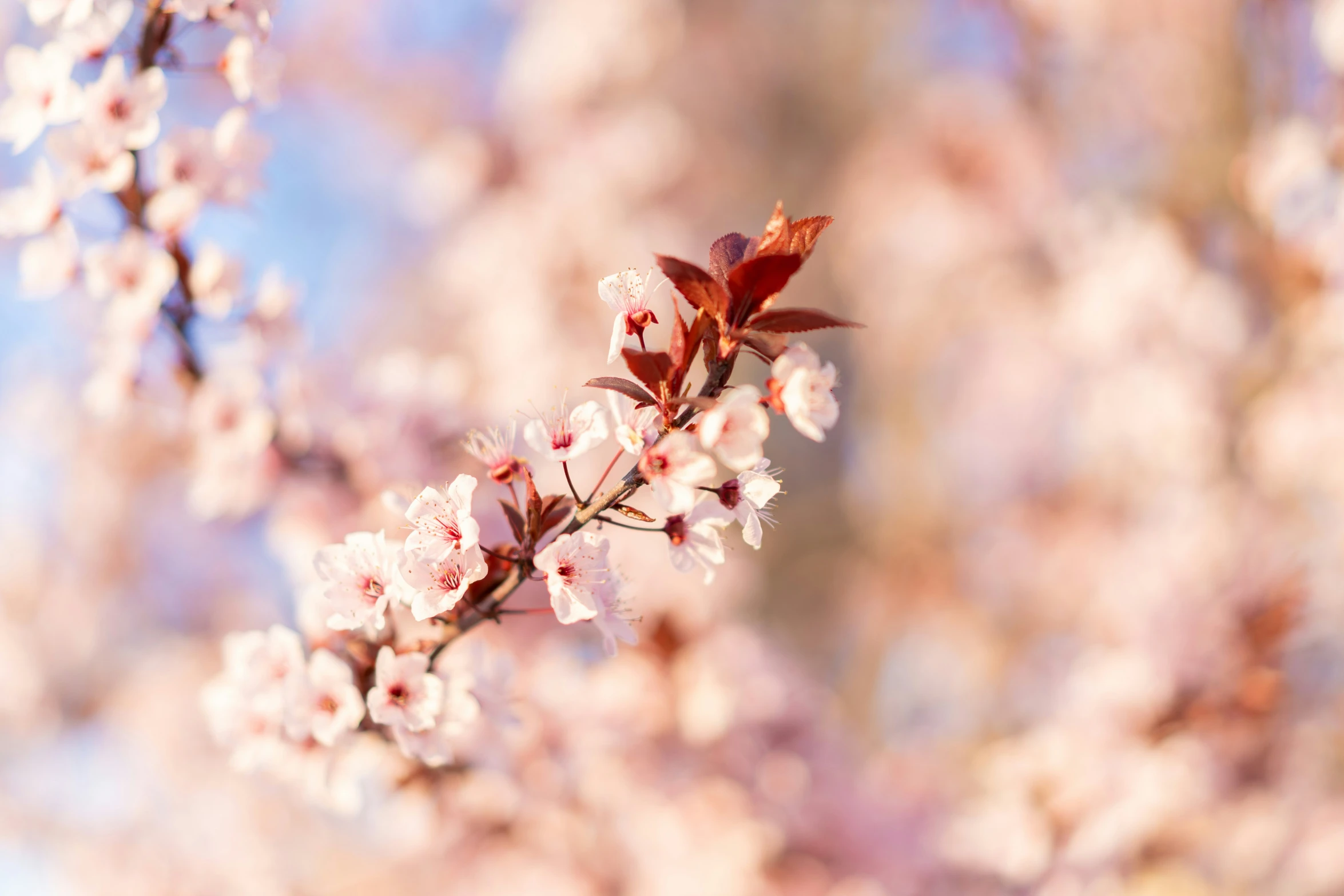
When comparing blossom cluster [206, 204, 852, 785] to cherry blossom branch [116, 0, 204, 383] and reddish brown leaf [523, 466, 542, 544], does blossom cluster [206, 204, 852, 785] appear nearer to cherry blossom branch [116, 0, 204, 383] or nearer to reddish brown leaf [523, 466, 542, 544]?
reddish brown leaf [523, 466, 542, 544]

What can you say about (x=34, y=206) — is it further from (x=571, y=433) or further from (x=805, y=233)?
(x=805, y=233)

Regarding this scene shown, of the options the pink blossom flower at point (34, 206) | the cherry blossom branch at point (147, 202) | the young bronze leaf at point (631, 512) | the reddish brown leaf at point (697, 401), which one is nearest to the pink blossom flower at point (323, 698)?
the young bronze leaf at point (631, 512)

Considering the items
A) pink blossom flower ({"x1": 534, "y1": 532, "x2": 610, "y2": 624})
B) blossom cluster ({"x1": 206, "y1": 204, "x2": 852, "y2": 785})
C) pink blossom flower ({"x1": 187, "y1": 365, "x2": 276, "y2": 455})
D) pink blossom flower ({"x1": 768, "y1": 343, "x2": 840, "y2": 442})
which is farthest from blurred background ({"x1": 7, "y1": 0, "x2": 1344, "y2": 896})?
pink blossom flower ({"x1": 768, "y1": 343, "x2": 840, "y2": 442})

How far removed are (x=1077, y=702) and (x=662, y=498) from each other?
152 centimetres

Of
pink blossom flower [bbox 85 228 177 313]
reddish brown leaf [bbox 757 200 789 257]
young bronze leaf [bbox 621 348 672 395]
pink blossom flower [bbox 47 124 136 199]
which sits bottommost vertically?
young bronze leaf [bbox 621 348 672 395]

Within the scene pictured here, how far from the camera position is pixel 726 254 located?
82 centimetres

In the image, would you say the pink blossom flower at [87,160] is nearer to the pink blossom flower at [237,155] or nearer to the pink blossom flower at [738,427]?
the pink blossom flower at [237,155]

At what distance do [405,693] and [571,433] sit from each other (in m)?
0.37

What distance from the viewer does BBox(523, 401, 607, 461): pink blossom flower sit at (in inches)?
32.9

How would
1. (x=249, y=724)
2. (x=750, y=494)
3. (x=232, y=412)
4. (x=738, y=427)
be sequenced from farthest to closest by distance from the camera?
(x=232, y=412), (x=249, y=724), (x=750, y=494), (x=738, y=427)

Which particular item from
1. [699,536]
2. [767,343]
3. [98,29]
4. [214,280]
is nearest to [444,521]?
[699,536]

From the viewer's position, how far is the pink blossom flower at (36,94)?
3.59 ft

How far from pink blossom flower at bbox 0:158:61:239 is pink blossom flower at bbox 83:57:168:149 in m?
0.14

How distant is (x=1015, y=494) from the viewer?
465cm
